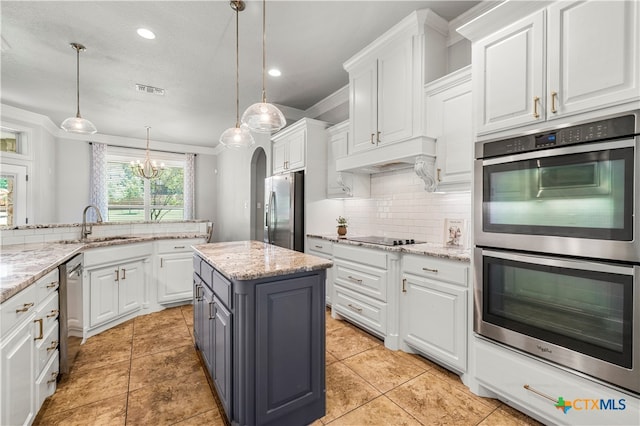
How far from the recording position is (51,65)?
3.33 meters

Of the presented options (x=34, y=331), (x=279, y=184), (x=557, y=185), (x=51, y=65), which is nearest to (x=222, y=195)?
(x=279, y=184)

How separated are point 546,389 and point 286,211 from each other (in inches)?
119

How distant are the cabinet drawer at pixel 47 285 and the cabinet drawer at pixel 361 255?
7.61 feet

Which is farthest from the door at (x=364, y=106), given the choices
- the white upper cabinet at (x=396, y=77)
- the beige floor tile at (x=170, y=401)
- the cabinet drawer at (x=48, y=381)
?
the cabinet drawer at (x=48, y=381)

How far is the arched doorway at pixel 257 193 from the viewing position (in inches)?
228

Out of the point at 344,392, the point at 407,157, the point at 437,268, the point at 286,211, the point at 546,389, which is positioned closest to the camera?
the point at 546,389

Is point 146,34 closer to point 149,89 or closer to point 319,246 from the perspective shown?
point 149,89

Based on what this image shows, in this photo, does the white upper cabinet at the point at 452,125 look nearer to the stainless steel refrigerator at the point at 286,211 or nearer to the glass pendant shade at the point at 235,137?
the glass pendant shade at the point at 235,137

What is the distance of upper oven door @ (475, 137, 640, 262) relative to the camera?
4.36ft

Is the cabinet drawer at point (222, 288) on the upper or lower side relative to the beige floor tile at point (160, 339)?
upper

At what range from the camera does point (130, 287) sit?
3.23m

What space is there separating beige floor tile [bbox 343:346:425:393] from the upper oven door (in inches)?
44.9

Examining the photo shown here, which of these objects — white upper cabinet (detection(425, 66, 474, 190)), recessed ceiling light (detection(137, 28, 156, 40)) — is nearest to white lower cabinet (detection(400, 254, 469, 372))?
white upper cabinet (detection(425, 66, 474, 190))

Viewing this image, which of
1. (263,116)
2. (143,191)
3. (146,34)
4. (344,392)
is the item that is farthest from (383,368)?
(143,191)
